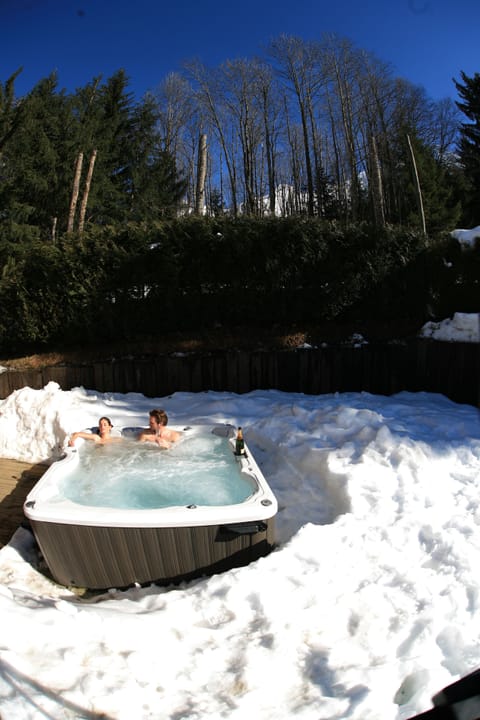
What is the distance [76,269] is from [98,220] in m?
10.3

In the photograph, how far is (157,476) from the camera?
14.2ft

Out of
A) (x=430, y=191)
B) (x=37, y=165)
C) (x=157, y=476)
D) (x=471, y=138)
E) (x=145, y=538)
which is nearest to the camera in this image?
(x=145, y=538)

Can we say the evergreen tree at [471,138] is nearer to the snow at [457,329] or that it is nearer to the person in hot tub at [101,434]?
the snow at [457,329]

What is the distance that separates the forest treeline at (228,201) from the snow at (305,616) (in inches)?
133

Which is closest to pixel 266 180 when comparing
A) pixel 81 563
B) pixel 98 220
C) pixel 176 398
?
pixel 98 220

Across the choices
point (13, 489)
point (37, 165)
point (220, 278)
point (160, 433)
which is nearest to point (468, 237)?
point (220, 278)

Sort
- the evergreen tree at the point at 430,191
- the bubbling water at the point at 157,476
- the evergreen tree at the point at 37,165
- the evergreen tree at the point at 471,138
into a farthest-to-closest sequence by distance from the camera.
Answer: the evergreen tree at the point at 471,138 < the evergreen tree at the point at 430,191 < the evergreen tree at the point at 37,165 < the bubbling water at the point at 157,476

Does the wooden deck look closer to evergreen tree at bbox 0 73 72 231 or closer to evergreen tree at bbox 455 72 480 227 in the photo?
evergreen tree at bbox 0 73 72 231

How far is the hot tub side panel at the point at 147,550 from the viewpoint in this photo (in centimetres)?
300

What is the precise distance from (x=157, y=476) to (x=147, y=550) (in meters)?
1.31

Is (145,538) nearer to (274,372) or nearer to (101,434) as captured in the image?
(101,434)

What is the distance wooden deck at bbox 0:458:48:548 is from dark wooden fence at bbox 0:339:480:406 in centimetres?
162

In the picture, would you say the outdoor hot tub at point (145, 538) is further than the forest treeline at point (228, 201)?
No

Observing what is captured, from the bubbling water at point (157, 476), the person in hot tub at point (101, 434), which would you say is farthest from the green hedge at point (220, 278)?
the bubbling water at point (157, 476)
